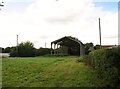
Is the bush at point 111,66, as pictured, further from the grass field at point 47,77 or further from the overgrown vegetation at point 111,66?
the grass field at point 47,77

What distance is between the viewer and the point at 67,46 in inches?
2223

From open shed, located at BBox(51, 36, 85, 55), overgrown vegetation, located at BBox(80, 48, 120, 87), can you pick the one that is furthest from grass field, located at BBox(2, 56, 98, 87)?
open shed, located at BBox(51, 36, 85, 55)

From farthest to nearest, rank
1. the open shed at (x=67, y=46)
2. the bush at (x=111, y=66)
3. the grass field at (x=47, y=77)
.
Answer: the open shed at (x=67, y=46) → the grass field at (x=47, y=77) → the bush at (x=111, y=66)

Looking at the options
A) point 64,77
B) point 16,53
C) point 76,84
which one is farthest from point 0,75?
point 16,53

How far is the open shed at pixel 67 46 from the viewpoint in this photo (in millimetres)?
50406

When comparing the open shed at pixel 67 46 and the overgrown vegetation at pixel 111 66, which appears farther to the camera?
the open shed at pixel 67 46

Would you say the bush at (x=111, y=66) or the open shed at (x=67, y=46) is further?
the open shed at (x=67, y=46)

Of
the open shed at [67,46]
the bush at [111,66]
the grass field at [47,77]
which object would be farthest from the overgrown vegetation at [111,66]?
the open shed at [67,46]

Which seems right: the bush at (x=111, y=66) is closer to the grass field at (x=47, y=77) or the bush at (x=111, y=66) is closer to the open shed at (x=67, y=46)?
the grass field at (x=47, y=77)

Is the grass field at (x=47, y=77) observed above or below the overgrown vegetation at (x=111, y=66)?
below

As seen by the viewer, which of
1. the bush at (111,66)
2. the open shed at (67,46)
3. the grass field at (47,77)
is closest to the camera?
the bush at (111,66)

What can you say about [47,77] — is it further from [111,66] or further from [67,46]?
[67,46]

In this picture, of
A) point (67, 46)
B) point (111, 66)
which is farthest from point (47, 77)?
point (67, 46)

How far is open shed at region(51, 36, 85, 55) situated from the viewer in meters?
50.4
